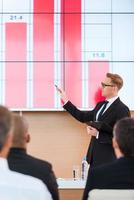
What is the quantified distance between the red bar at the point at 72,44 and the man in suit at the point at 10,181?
2.71 meters

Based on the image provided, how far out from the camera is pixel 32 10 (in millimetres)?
4199

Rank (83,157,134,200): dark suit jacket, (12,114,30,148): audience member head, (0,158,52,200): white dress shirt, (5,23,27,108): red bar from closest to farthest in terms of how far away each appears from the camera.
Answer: (0,158,52,200): white dress shirt
(83,157,134,200): dark suit jacket
(12,114,30,148): audience member head
(5,23,27,108): red bar

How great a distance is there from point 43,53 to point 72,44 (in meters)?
0.30

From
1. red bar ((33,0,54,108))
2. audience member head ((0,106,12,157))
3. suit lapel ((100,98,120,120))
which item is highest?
red bar ((33,0,54,108))

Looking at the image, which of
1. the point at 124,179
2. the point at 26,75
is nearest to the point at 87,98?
the point at 26,75

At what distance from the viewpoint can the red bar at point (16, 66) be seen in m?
4.18

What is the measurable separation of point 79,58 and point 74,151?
92 centimetres

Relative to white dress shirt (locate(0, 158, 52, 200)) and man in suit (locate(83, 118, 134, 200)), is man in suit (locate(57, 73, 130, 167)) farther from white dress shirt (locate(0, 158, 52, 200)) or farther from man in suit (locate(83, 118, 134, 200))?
white dress shirt (locate(0, 158, 52, 200))

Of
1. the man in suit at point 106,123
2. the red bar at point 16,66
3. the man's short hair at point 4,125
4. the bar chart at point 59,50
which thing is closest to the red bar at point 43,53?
the bar chart at point 59,50

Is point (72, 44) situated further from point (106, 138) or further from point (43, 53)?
point (106, 138)

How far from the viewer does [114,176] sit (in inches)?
71.9

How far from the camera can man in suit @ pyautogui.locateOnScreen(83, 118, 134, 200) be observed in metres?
1.83

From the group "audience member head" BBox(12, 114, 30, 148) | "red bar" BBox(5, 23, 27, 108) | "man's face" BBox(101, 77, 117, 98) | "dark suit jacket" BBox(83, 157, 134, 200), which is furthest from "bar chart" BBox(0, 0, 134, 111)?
"dark suit jacket" BBox(83, 157, 134, 200)

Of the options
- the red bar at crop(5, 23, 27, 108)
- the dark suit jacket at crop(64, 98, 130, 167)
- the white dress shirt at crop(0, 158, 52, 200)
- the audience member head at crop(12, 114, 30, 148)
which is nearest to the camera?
the white dress shirt at crop(0, 158, 52, 200)
